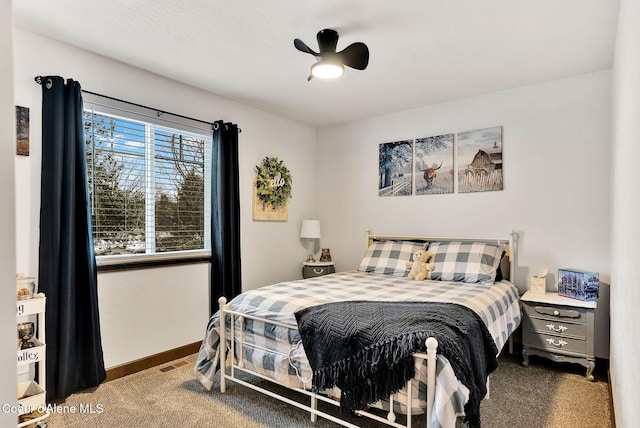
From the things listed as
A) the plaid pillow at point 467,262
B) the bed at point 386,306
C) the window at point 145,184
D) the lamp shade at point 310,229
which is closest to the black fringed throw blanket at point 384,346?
the bed at point 386,306

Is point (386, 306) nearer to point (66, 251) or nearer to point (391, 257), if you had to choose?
point (391, 257)

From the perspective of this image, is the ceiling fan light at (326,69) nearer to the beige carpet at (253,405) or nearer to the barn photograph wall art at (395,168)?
the barn photograph wall art at (395,168)

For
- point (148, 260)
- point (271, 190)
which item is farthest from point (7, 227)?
point (271, 190)

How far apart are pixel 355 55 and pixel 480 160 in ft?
6.25

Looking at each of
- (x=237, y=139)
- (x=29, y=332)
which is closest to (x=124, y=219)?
(x=29, y=332)

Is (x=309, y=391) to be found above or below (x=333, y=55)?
below

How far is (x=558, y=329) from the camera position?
294cm

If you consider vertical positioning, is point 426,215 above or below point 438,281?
above

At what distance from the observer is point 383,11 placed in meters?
2.24

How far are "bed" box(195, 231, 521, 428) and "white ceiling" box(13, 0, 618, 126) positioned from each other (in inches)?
60.1

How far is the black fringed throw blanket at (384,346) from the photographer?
5.88 ft

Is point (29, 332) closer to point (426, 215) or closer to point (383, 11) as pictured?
point (383, 11)

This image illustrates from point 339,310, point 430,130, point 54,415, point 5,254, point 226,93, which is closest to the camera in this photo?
point 5,254

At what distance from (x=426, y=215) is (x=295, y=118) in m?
1.89
